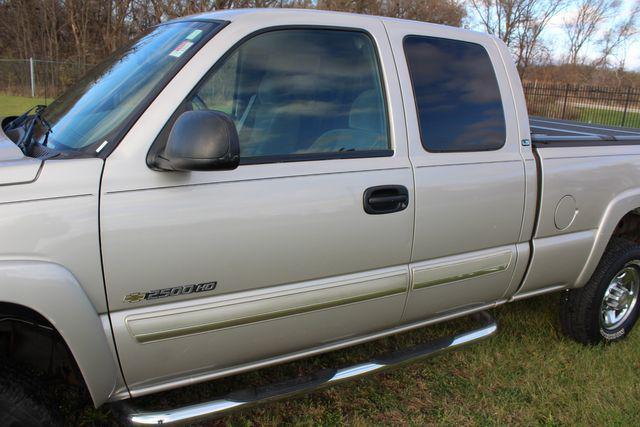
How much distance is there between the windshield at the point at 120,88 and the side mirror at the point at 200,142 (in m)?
0.30

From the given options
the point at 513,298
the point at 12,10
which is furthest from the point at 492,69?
the point at 12,10

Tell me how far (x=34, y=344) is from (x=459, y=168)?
6.84 feet

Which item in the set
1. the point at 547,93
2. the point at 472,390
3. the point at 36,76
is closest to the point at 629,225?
the point at 472,390

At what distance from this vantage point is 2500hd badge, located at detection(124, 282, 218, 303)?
2.00 m

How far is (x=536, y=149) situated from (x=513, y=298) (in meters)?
0.89

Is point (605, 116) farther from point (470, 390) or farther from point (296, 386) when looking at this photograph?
point (296, 386)

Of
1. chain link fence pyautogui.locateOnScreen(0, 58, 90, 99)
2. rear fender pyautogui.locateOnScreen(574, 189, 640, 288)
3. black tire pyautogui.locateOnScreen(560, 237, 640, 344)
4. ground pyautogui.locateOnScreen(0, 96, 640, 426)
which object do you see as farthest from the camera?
chain link fence pyautogui.locateOnScreen(0, 58, 90, 99)

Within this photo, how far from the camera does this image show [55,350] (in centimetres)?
221

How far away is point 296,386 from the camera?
2.49 meters

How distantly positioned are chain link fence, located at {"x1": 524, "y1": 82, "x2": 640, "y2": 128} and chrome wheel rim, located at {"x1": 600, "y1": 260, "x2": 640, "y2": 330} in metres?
19.8

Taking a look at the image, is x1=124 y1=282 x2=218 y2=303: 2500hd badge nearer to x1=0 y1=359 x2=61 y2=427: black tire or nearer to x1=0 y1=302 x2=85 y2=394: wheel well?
x1=0 y1=302 x2=85 y2=394: wheel well

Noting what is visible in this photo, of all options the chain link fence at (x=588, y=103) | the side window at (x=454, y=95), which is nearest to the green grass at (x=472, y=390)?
the side window at (x=454, y=95)

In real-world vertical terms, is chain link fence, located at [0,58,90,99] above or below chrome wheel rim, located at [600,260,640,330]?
above

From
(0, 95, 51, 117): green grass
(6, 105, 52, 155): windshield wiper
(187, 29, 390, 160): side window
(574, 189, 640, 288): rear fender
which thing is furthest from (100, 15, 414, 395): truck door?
(0, 95, 51, 117): green grass
